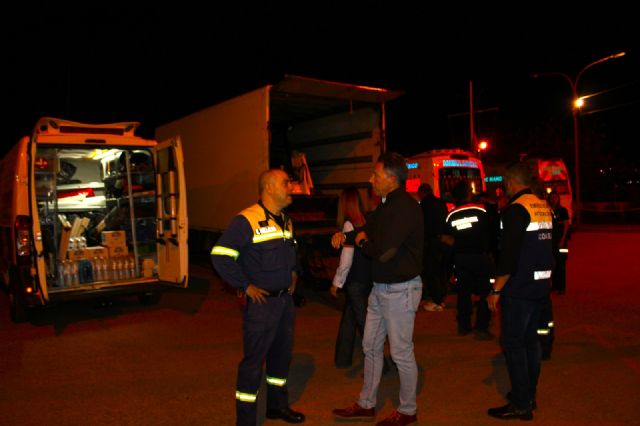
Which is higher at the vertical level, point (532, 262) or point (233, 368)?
point (532, 262)

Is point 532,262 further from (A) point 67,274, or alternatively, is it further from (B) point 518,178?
(A) point 67,274

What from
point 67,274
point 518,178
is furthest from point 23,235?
point 518,178

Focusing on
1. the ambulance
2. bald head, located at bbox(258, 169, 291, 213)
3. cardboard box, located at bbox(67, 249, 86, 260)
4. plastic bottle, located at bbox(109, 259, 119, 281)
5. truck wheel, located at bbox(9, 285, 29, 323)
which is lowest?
truck wheel, located at bbox(9, 285, 29, 323)

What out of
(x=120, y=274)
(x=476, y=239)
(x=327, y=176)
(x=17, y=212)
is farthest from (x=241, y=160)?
(x=476, y=239)

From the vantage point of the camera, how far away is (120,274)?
897cm

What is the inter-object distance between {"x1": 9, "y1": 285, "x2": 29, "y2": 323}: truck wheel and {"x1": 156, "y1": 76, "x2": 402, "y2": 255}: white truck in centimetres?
404

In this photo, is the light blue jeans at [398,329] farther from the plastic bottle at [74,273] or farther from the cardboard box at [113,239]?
the cardboard box at [113,239]

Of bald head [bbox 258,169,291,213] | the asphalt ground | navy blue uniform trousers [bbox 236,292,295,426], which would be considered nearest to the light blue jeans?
the asphalt ground

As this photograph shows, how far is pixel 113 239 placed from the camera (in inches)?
365

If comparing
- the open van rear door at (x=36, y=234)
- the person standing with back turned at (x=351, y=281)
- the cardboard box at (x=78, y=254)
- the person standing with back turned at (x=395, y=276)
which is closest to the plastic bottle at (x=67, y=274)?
the cardboard box at (x=78, y=254)

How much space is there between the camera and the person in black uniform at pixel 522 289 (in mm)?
4395

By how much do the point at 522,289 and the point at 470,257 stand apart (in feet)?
8.45

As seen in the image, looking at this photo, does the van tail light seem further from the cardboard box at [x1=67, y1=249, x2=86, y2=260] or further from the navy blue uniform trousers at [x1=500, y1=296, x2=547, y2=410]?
the navy blue uniform trousers at [x1=500, y1=296, x2=547, y2=410]

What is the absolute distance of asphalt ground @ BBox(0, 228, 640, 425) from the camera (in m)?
4.74
